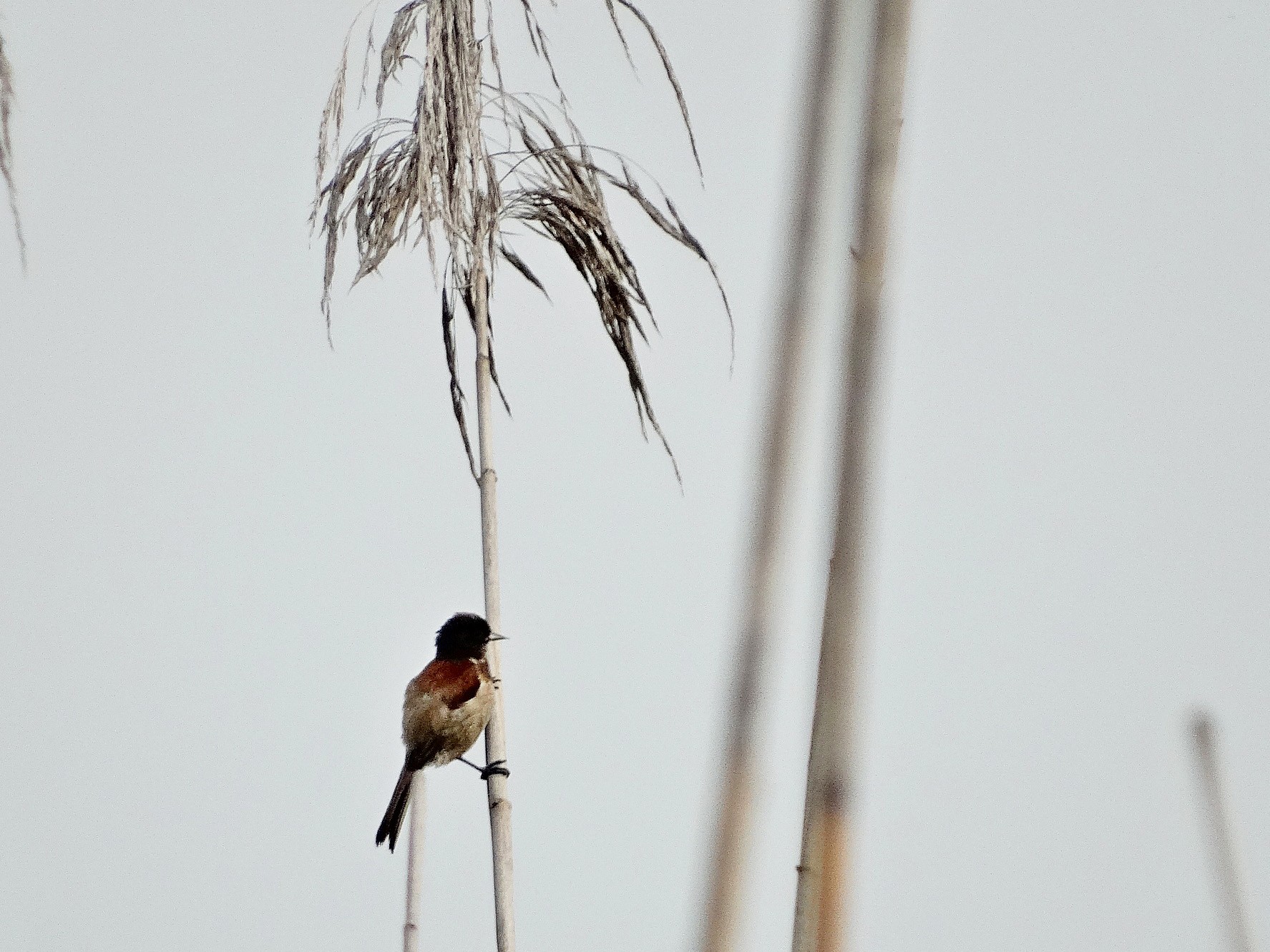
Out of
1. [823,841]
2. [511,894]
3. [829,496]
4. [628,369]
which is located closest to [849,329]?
[829,496]

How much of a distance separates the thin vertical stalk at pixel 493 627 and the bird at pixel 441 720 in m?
0.70

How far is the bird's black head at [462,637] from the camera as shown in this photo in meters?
3.68

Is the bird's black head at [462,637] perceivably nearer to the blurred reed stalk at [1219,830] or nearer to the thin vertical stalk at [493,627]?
the thin vertical stalk at [493,627]

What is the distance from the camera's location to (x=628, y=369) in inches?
117

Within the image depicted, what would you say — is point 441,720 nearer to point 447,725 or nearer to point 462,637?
point 447,725

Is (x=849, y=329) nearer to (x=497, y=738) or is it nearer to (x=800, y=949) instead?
(x=800, y=949)

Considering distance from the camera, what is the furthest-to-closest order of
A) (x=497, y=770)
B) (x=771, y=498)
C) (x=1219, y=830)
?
1. (x=497, y=770)
2. (x=1219, y=830)
3. (x=771, y=498)

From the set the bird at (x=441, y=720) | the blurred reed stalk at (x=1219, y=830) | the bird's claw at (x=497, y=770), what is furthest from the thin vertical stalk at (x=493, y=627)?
the blurred reed stalk at (x=1219, y=830)

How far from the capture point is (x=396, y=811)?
3357mm

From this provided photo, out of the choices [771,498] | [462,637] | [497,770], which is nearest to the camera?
[771,498]

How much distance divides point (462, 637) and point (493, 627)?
4.28 feet

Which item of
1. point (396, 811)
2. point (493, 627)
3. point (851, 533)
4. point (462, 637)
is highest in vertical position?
point (851, 533)

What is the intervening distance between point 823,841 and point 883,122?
12.7 inches

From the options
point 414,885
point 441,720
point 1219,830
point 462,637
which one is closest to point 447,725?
point 441,720
